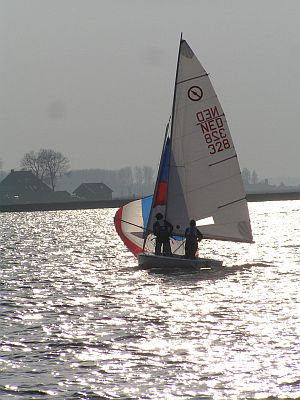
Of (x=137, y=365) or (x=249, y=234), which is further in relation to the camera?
(x=249, y=234)

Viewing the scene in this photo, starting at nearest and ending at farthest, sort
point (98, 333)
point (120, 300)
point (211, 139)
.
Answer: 1. point (98, 333)
2. point (120, 300)
3. point (211, 139)

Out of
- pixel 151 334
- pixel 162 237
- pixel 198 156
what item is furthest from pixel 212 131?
pixel 151 334

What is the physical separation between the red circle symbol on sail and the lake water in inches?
255

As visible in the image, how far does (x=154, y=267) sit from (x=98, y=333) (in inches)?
468

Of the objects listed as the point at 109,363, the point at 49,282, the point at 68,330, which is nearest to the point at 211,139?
the point at 49,282

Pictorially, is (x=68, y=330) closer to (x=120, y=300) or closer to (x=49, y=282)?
(x=120, y=300)

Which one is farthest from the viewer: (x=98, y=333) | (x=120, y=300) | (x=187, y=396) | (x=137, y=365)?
(x=120, y=300)

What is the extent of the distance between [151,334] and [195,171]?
47.9 feet

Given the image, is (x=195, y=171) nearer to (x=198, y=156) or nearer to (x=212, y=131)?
(x=198, y=156)

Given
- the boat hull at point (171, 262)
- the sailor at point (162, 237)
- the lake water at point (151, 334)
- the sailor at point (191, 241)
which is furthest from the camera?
the sailor at point (162, 237)

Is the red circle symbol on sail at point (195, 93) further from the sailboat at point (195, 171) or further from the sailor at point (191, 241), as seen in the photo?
the sailor at point (191, 241)

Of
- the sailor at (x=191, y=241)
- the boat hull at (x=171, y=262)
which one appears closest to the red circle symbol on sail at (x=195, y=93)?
the sailor at (x=191, y=241)

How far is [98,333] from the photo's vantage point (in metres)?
20.8

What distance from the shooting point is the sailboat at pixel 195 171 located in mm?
34188
